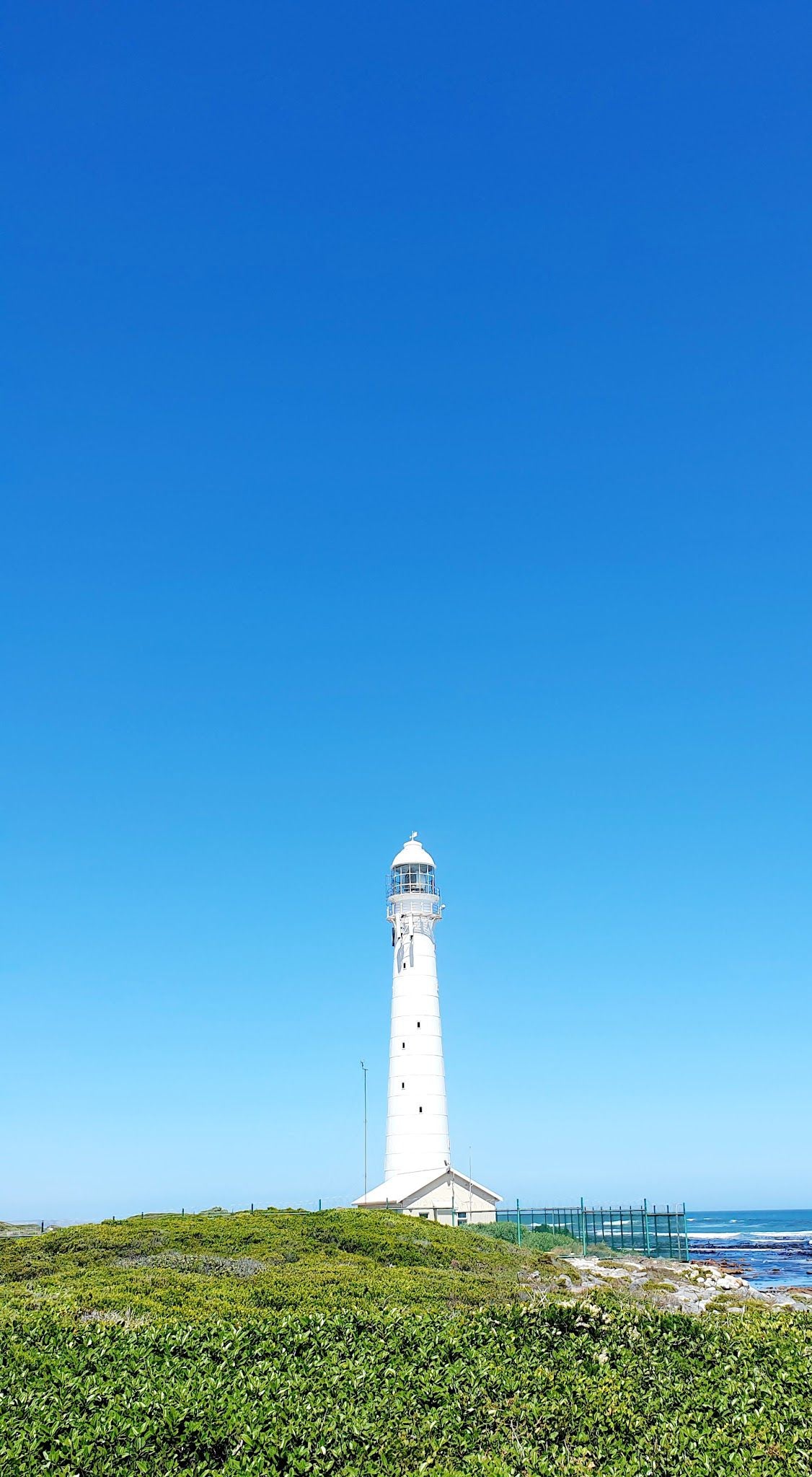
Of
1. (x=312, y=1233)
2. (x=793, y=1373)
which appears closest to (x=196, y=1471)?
(x=793, y=1373)

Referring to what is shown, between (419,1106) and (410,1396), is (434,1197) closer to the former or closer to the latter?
(419,1106)

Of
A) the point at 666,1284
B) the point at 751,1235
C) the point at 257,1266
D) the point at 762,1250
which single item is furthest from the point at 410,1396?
the point at 751,1235

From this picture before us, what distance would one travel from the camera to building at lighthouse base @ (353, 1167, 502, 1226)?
42719 millimetres

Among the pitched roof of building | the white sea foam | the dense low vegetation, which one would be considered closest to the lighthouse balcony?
the pitched roof of building

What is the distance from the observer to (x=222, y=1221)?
32.7 meters

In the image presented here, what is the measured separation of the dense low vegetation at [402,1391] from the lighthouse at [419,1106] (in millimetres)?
28106

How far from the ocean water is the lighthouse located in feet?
84.2

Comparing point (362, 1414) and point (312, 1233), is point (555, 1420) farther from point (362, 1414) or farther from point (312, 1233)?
point (312, 1233)

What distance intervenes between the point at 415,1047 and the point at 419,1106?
2.42 m

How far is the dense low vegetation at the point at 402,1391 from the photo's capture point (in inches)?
362

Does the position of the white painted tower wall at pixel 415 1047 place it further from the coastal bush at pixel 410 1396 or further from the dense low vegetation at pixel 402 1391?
the coastal bush at pixel 410 1396

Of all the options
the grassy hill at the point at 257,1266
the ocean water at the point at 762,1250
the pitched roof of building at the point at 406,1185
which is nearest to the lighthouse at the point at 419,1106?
the pitched roof of building at the point at 406,1185

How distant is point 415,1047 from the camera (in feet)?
148

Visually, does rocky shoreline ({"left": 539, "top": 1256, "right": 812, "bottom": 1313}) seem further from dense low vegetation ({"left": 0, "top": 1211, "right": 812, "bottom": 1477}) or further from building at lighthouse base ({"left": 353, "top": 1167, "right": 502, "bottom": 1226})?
dense low vegetation ({"left": 0, "top": 1211, "right": 812, "bottom": 1477})
